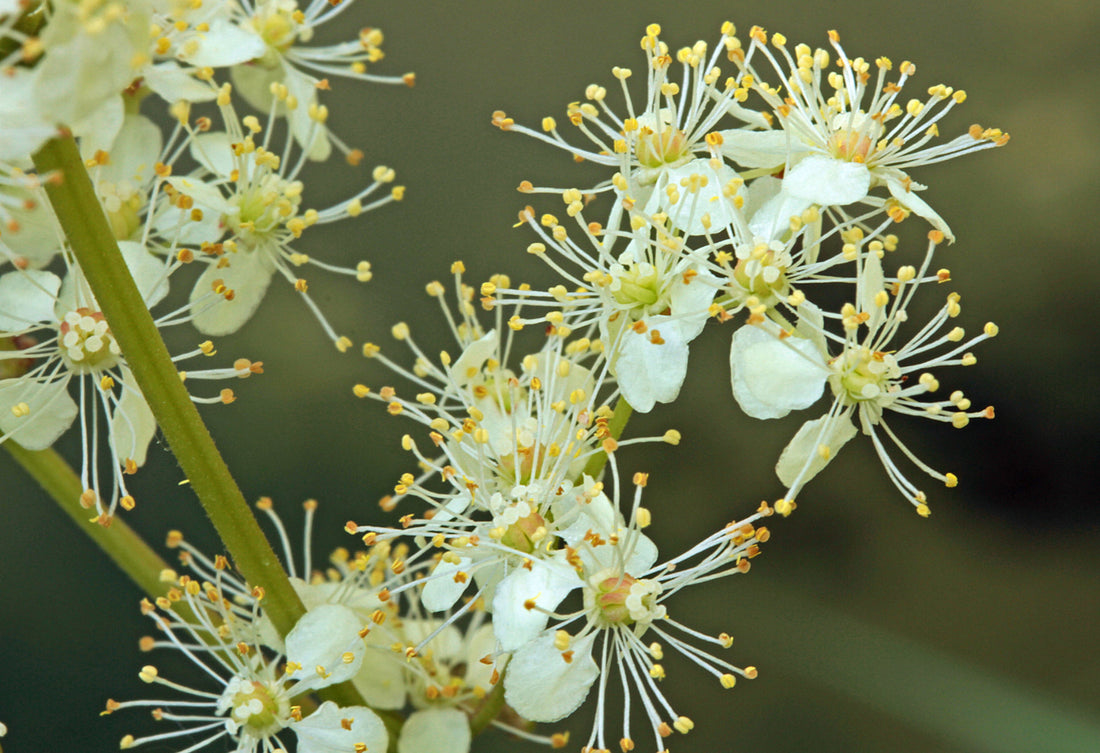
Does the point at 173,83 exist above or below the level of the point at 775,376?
above

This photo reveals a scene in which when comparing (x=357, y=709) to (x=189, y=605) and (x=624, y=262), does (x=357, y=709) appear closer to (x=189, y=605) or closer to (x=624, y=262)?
(x=189, y=605)

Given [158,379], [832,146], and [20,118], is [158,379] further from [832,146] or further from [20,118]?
[832,146]

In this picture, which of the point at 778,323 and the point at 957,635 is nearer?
the point at 778,323

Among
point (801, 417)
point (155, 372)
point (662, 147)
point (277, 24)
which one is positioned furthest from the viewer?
point (801, 417)

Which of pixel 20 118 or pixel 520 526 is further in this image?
pixel 520 526

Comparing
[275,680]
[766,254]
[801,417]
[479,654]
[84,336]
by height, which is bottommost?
[801,417]

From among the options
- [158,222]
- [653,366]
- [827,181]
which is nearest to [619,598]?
[653,366]

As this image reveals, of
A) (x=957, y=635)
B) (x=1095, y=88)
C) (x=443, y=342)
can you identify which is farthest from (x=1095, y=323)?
(x=443, y=342)
